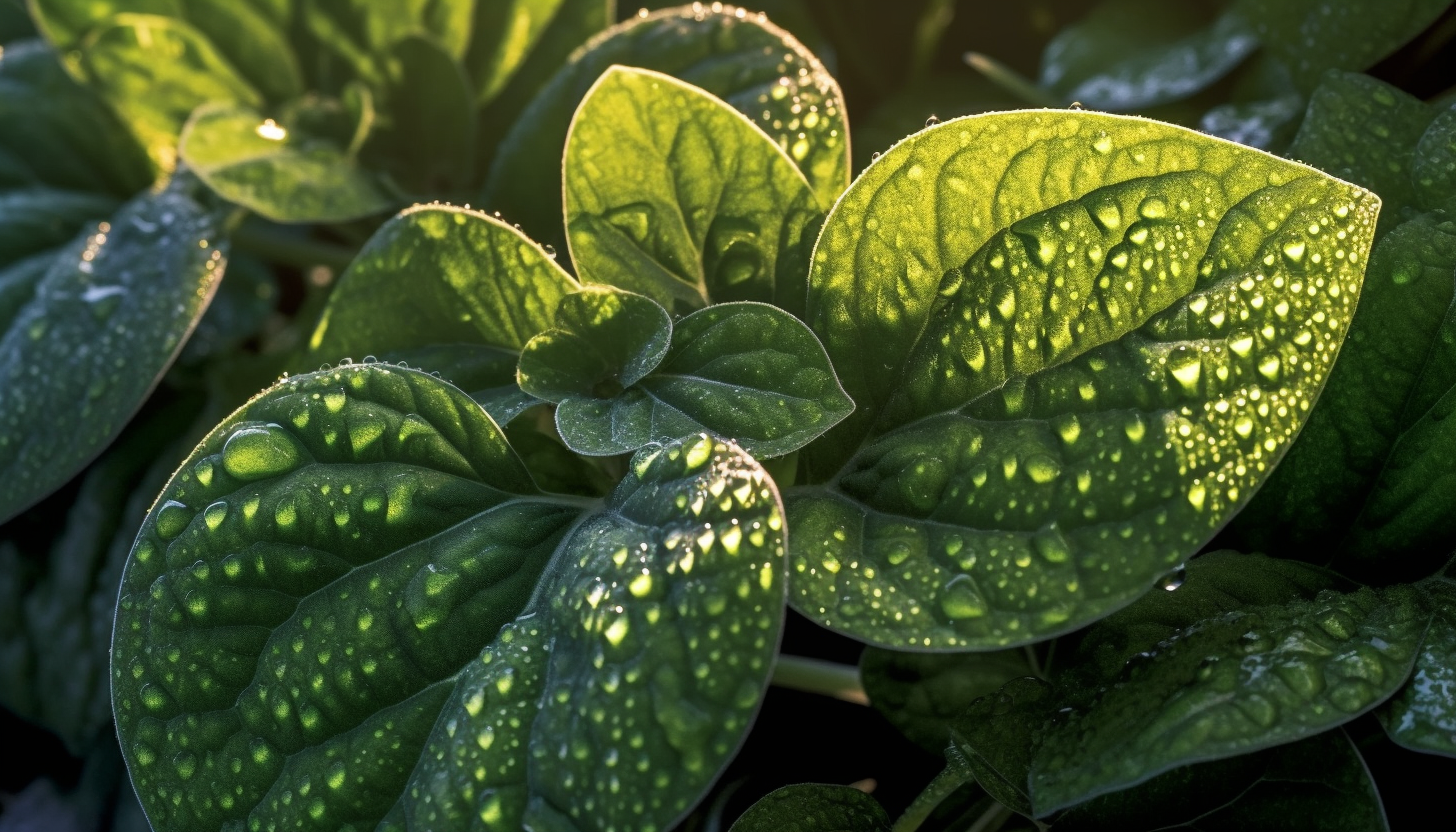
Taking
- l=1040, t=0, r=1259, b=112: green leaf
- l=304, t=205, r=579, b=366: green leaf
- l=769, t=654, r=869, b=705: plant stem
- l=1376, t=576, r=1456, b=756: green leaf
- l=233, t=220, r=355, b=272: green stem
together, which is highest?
l=1040, t=0, r=1259, b=112: green leaf

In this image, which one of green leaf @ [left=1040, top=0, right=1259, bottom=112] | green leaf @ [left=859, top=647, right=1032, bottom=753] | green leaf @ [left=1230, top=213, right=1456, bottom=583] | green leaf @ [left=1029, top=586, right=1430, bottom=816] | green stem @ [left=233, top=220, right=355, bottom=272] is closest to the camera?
green leaf @ [left=1029, top=586, right=1430, bottom=816]

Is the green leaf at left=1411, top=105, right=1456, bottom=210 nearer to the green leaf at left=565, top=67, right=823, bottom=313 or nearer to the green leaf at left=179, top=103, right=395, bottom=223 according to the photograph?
the green leaf at left=565, top=67, right=823, bottom=313

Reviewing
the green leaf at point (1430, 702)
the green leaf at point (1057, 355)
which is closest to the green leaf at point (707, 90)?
the green leaf at point (1057, 355)

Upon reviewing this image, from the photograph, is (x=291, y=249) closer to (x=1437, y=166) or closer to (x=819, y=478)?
(x=819, y=478)

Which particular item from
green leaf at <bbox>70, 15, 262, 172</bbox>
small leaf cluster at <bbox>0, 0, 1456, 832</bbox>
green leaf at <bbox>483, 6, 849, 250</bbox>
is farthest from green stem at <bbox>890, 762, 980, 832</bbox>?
green leaf at <bbox>70, 15, 262, 172</bbox>

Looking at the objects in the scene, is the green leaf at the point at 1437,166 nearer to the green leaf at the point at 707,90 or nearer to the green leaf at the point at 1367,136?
the green leaf at the point at 1367,136
